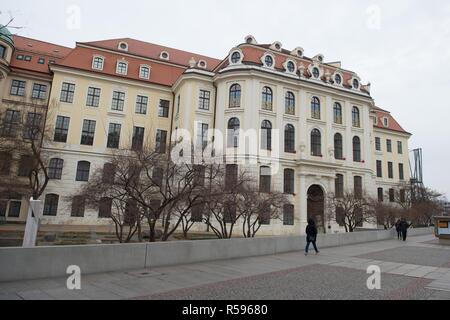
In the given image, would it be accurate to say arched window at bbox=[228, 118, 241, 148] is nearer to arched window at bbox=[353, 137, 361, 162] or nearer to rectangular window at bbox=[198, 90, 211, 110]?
rectangular window at bbox=[198, 90, 211, 110]

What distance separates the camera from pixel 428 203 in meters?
38.6

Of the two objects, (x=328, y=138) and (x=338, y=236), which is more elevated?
(x=328, y=138)

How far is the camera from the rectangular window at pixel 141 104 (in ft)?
113

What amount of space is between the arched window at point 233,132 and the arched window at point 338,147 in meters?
12.7

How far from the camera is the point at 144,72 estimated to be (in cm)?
3550

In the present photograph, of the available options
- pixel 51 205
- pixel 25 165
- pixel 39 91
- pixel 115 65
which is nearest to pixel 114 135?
pixel 115 65

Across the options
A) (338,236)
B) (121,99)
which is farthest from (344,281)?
(121,99)

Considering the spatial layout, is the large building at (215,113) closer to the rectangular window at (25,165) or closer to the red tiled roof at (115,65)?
the red tiled roof at (115,65)

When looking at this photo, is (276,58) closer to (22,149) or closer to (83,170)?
(83,170)

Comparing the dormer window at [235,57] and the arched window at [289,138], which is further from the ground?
the dormer window at [235,57]

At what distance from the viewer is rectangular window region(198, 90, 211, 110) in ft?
105

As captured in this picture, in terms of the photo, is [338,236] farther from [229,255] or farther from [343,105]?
[343,105]

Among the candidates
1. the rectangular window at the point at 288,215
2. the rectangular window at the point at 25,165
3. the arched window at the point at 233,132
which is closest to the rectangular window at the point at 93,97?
the rectangular window at the point at 25,165
